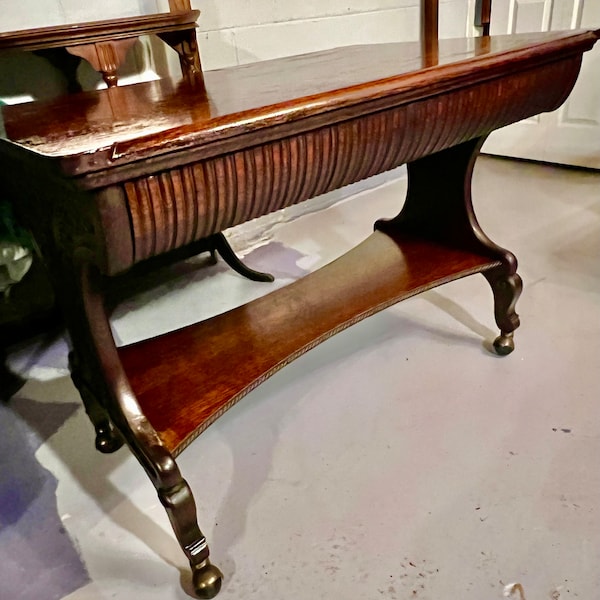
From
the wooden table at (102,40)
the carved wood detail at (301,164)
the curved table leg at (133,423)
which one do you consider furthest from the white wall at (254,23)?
the carved wood detail at (301,164)

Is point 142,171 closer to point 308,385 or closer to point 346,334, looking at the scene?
point 308,385

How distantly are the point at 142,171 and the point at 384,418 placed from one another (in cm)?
77

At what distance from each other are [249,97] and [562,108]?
2184 mm

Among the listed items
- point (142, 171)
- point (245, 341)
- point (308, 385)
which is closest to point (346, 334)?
point (308, 385)

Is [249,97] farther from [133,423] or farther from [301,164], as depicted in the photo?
[133,423]

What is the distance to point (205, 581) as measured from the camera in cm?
90

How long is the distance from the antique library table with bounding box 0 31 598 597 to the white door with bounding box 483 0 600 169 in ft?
4.96

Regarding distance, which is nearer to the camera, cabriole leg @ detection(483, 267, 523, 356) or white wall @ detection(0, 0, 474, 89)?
cabriole leg @ detection(483, 267, 523, 356)

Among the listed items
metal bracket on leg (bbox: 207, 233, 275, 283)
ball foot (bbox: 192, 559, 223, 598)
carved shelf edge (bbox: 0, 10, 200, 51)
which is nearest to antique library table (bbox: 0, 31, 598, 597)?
ball foot (bbox: 192, 559, 223, 598)

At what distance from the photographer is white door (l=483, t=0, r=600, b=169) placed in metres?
2.45

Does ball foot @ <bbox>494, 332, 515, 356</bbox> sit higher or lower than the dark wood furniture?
lower

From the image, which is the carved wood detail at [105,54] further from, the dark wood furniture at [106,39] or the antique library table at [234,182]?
the antique library table at [234,182]

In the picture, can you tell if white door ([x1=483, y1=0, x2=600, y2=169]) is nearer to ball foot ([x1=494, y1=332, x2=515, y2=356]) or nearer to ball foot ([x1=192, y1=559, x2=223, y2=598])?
ball foot ([x1=494, y1=332, x2=515, y2=356])

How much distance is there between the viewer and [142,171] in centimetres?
66
